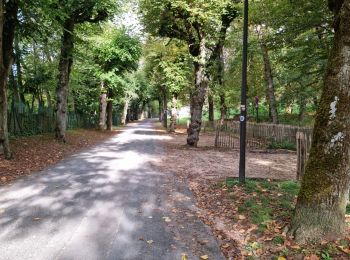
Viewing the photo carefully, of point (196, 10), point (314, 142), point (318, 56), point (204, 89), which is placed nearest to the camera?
point (314, 142)

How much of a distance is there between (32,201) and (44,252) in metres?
2.87

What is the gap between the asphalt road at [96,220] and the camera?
4.99m

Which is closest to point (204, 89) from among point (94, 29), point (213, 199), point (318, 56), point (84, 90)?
point (318, 56)

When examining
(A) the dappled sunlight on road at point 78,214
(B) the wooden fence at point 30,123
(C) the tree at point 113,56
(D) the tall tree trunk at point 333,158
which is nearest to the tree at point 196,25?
(A) the dappled sunlight on road at point 78,214

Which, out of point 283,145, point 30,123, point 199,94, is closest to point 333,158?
point 283,145

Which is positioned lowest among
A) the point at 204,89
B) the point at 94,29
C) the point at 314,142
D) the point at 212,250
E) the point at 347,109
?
the point at 212,250

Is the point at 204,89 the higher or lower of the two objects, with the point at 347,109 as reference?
higher

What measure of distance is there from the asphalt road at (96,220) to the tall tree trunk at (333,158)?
145 cm

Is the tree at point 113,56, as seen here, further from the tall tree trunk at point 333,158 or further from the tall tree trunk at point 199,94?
the tall tree trunk at point 333,158

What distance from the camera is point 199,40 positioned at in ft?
61.7

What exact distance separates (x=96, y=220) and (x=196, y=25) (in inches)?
556

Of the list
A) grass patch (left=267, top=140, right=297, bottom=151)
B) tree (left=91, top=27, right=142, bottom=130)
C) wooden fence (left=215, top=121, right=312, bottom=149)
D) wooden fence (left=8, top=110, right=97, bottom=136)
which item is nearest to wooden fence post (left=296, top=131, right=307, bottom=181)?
grass patch (left=267, top=140, right=297, bottom=151)

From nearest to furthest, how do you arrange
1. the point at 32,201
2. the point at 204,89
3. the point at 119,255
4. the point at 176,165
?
the point at 119,255
the point at 32,201
the point at 176,165
the point at 204,89

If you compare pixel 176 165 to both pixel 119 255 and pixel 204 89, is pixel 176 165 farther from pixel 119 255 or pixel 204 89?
pixel 119 255
